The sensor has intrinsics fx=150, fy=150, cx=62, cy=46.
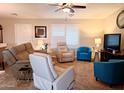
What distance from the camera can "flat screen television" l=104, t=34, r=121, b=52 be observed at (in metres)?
4.96

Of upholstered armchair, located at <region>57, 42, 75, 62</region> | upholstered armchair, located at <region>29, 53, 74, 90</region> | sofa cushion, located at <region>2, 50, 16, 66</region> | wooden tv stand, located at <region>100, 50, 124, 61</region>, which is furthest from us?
upholstered armchair, located at <region>57, 42, 75, 62</region>

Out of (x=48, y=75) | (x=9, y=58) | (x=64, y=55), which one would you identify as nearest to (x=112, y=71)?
(x=48, y=75)

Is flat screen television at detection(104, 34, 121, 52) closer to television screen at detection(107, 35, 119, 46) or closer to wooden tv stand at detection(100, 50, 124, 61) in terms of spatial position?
television screen at detection(107, 35, 119, 46)

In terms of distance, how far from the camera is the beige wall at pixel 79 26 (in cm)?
779

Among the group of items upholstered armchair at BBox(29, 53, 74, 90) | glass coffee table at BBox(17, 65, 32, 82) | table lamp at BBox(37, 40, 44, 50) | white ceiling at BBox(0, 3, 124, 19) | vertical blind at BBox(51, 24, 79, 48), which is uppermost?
white ceiling at BBox(0, 3, 124, 19)

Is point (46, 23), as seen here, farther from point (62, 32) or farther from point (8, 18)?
point (8, 18)

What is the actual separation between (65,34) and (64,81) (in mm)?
5137

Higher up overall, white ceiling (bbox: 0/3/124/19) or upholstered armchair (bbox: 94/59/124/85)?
white ceiling (bbox: 0/3/124/19)

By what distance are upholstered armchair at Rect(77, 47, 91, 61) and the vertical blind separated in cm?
63

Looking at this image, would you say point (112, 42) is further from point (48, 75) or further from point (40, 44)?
point (40, 44)

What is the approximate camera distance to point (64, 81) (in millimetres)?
2990

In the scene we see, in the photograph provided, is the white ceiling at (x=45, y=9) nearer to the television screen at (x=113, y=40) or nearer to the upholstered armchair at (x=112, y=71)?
the television screen at (x=113, y=40)

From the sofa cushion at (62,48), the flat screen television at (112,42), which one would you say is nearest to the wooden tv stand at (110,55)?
the flat screen television at (112,42)

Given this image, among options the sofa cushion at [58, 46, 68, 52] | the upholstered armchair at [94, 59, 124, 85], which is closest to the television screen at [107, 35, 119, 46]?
the upholstered armchair at [94, 59, 124, 85]
